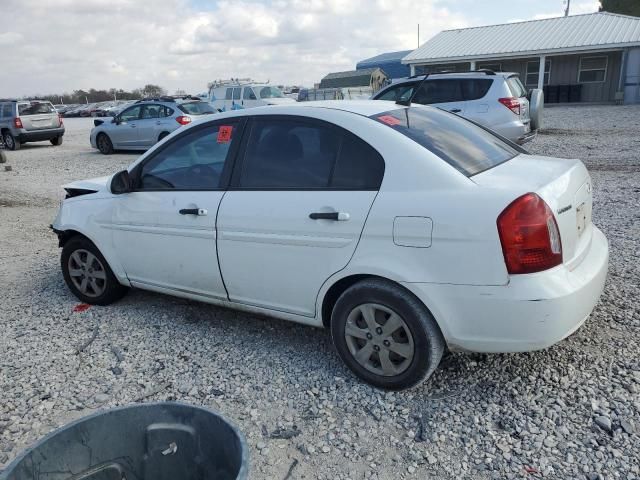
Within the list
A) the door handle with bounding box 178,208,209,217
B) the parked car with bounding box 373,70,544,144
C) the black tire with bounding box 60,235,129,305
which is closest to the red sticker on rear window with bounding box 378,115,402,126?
Answer: the door handle with bounding box 178,208,209,217

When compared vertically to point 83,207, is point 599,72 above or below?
above

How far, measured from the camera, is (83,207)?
14.8ft

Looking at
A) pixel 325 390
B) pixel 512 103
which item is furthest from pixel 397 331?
pixel 512 103

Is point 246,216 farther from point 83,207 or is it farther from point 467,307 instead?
point 83,207

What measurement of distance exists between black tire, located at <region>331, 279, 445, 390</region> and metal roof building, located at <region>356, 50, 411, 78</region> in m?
36.9

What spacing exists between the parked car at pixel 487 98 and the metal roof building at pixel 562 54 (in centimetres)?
1747

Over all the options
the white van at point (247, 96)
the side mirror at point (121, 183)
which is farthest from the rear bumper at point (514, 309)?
the white van at point (247, 96)

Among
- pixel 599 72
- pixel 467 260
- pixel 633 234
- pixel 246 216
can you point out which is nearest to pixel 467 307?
pixel 467 260

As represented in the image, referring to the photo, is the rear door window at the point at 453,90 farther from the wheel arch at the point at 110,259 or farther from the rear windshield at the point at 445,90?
the wheel arch at the point at 110,259

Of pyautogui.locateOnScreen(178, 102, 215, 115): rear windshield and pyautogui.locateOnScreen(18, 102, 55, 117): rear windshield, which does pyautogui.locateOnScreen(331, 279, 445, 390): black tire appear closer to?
pyautogui.locateOnScreen(178, 102, 215, 115): rear windshield

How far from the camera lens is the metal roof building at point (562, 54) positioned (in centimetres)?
2552

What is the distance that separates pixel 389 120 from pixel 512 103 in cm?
828

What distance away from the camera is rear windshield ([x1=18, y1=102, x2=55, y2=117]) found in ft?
62.9

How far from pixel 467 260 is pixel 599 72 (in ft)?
95.8
